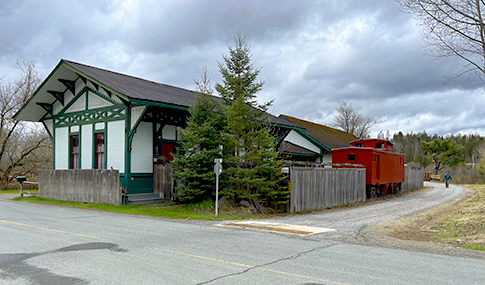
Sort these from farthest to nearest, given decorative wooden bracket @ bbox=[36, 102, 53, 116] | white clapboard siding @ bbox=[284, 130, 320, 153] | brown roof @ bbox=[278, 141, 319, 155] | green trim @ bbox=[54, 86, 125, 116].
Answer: white clapboard siding @ bbox=[284, 130, 320, 153] → brown roof @ bbox=[278, 141, 319, 155] → decorative wooden bracket @ bbox=[36, 102, 53, 116] → green trim @ bbox=[54, 86, 125, 116]

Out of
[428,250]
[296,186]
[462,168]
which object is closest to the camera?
[428,250]

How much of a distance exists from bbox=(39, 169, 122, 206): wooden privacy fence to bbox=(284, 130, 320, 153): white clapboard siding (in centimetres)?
1573

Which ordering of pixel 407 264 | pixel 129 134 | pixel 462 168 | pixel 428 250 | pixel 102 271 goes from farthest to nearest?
1. pixel 462 168
2. pixel 129 134
3. pixel 428 250
4. pixel 407 264
5. pixel 102 271

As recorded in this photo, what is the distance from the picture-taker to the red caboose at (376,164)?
2489cm

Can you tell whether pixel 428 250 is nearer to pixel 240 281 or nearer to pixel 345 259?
pixel 345 259

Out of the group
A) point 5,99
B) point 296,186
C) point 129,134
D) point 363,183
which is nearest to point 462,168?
point 363,183

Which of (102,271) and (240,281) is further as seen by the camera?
(102,271)

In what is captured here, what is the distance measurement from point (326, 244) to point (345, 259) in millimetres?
1792

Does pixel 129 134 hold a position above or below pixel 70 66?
below

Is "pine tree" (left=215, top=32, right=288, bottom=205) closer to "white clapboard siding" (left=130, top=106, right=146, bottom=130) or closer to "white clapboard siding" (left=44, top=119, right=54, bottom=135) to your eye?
"white clapboard siding" (left=130, top=106, right=146, bottom=130)

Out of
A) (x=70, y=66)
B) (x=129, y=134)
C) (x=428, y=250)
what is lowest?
(x=428, y=250)

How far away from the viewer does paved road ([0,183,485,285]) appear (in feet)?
20.9

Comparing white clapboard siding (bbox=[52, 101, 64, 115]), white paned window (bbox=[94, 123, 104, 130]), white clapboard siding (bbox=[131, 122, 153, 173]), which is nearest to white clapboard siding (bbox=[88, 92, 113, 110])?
white paned window (bbox=[94, 123, 104, 130])

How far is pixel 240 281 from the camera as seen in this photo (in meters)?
6.16
